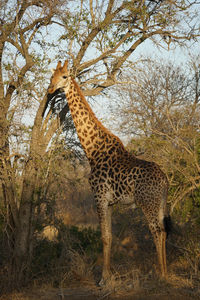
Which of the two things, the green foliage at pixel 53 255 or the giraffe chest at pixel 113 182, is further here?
the green foliage at pixel 53 255

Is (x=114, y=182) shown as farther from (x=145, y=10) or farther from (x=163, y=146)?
(x=145, y=10)

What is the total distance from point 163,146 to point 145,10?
3211 mm

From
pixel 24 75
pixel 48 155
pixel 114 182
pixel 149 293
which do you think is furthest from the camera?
pixel 24 75

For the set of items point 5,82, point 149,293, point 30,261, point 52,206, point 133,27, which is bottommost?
point 149,293

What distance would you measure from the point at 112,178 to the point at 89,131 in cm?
115

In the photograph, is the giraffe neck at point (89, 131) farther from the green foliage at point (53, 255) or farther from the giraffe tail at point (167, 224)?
the green foliage at point (53, 255)

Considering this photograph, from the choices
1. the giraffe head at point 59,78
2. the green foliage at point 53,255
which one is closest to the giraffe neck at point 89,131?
the giraffe head at point 59,78

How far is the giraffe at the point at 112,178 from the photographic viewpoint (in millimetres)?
7664

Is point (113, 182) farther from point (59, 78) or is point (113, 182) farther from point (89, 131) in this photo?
point (59, 78)

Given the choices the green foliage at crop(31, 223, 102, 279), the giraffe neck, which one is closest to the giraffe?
the giraffe neck

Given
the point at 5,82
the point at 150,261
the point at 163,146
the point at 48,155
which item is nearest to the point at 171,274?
the point at 150,261

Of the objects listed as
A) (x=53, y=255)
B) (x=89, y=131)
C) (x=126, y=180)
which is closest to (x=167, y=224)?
(x=126, y=180)

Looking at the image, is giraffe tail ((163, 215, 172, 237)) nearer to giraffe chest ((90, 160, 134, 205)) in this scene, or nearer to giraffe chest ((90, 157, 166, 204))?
giraffe chest ((90, 157, 166, 204))

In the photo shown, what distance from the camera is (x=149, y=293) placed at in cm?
714
